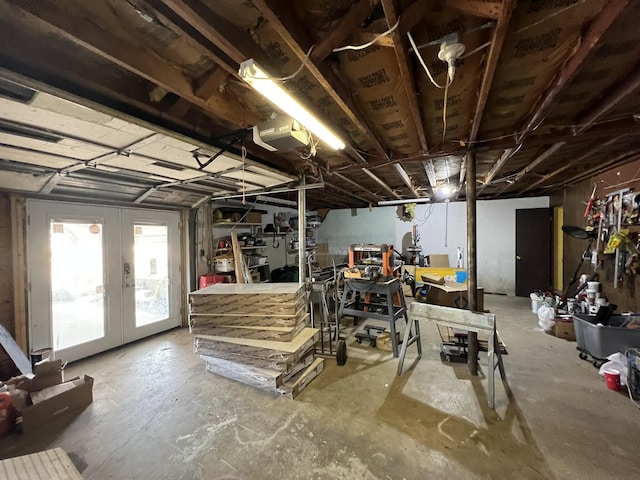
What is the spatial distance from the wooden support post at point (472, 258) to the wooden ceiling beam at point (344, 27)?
2.32m

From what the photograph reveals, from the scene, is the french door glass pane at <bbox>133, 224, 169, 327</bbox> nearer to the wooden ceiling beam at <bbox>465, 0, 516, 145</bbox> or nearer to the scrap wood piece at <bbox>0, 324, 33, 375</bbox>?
the scrap wood piece at <bbox>0, 324, 33, 375</bbox>

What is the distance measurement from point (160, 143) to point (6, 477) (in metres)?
2.23

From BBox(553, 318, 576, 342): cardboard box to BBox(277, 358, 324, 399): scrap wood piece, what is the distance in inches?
144

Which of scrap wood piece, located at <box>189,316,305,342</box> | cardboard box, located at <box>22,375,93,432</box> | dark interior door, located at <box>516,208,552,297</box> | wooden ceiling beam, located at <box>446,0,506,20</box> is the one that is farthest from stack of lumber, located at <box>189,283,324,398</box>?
dark interior door, located at <box>516,208,552,297</box>

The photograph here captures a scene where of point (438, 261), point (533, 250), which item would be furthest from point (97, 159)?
point (533, 250)

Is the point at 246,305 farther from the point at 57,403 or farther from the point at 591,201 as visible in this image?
the point at 591,201

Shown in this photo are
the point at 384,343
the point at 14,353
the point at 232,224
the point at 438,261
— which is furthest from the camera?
the point at 438,261

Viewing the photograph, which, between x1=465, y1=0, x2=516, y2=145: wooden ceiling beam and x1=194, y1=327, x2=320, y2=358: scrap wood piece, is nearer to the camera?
x1=465, y1=0, x2=516, y2=145: wooden ceiling beam

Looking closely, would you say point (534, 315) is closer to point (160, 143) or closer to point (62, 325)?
point (160, 143)

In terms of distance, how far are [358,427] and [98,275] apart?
3910 mm

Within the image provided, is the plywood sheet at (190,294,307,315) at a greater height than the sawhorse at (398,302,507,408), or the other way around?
the plywood sheet at (190,294,307,315)

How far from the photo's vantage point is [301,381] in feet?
8.90

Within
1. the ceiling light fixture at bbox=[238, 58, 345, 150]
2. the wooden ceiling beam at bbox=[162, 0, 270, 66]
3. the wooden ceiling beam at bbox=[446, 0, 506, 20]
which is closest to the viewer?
the wooden ceiling beam at bbox=[162, 0, 270, 66]

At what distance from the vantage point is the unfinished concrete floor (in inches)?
70.6
